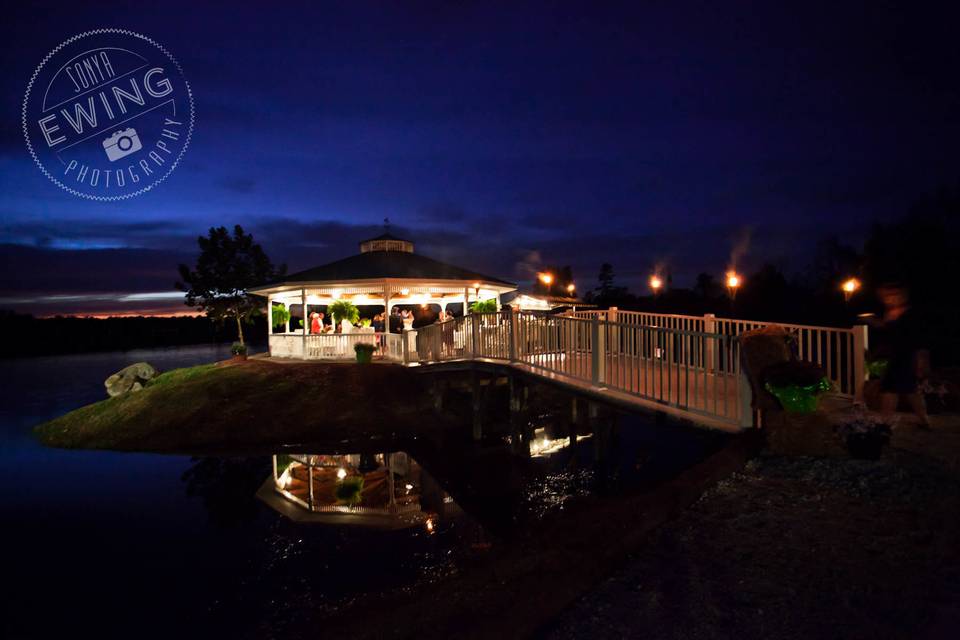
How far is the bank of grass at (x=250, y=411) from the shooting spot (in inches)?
611

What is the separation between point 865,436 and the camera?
5648 millimetres

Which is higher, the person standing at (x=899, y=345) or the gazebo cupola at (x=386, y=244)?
the gazebo cupola at (x=386, y=244)

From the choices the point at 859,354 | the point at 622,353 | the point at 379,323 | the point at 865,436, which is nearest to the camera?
the point at 865,436

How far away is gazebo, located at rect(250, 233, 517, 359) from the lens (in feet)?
63.7

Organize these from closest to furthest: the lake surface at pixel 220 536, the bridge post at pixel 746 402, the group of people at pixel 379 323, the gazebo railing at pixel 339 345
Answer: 1. the bridge post at pixel 746 402
2. the lake surface at pixel 220 536
3. the gazebo railing at pixel 339 345
4. the group of people at pixel 379 323

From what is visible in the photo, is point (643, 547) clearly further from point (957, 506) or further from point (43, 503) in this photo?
point (43, 503)

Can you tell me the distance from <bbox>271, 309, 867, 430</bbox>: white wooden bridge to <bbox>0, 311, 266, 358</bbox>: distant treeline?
66807 millimetres

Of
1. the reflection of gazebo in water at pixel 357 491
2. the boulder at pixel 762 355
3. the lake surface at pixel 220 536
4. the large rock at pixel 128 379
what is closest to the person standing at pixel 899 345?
the boulder at pixel 762 355

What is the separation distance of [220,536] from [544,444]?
826cm

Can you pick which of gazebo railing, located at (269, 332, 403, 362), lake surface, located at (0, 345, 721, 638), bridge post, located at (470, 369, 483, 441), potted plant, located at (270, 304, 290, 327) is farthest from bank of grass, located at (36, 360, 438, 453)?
potted plant, located at (270, 304, 290, 327)

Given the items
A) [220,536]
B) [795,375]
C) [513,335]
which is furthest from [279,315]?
[795,375]

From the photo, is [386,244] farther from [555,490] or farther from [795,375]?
[795,375]

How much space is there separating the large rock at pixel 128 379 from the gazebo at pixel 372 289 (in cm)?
570

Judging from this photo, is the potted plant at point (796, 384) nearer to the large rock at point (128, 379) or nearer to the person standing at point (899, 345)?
the person standing at point (899, 345)
